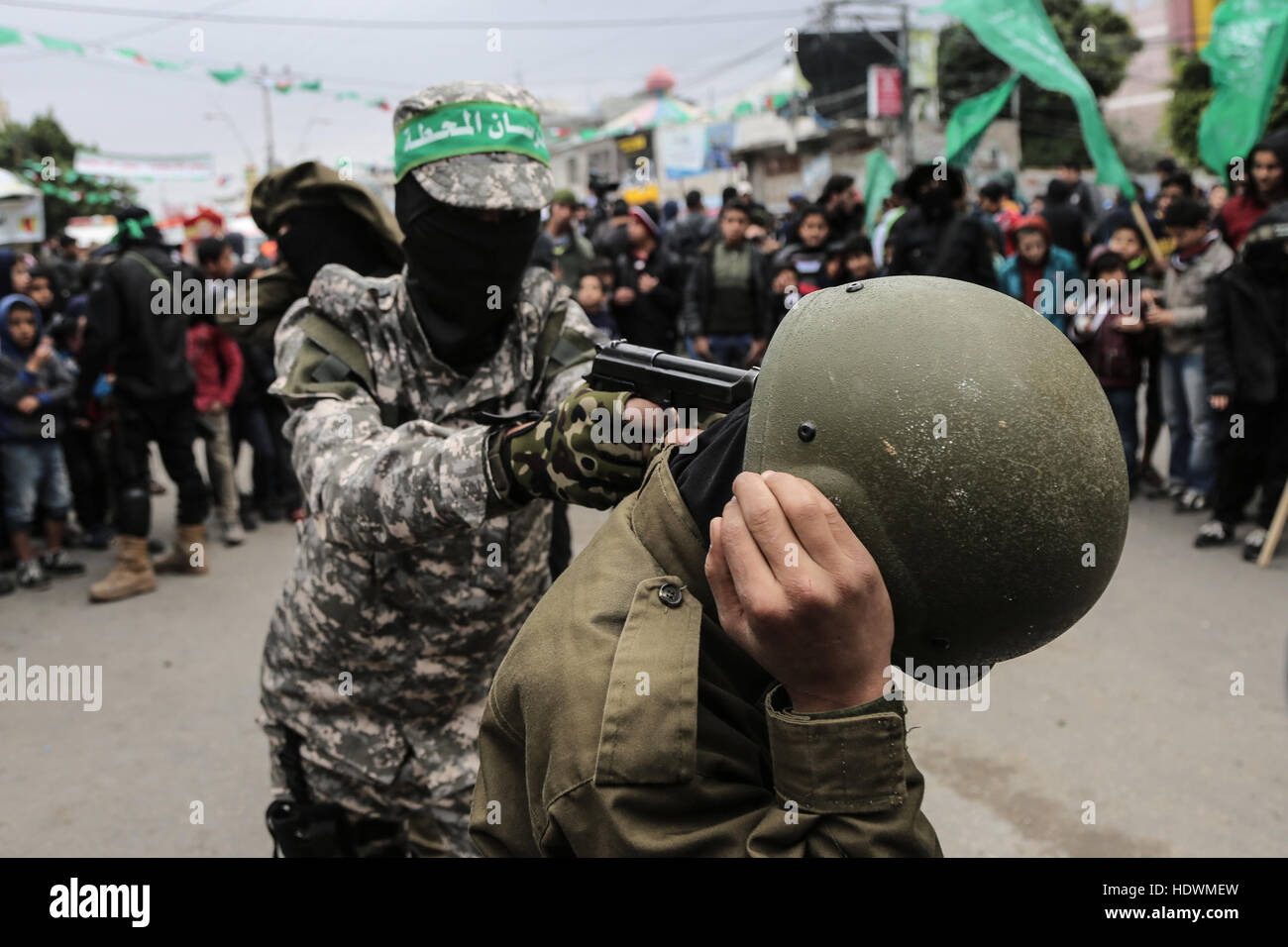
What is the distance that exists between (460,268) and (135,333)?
441 cm

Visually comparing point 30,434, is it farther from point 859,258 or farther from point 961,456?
point 961,456

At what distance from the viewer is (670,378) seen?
131 centimetres

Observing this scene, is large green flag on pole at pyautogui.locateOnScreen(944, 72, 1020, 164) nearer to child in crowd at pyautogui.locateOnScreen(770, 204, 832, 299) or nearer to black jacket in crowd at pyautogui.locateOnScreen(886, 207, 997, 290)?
child in crowd at pyautogui.locateOnScreen(770, 204, 832, 299)

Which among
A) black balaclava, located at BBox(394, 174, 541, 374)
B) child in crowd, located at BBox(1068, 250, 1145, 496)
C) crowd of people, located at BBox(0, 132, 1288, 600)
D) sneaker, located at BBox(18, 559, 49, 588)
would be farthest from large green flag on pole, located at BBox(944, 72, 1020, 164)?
sneaker, located at BBox(18, 559, 49, 588)

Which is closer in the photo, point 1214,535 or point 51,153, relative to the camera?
point 1214,535

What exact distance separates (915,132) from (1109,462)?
26.2 metres

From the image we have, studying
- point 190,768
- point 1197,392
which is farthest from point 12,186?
point 1197,392

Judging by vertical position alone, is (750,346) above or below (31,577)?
above

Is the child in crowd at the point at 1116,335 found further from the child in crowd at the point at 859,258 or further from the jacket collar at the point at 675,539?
the jacket collar at the point at 675,539

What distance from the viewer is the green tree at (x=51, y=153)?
26.1m

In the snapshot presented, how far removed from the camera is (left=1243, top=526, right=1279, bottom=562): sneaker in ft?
16.8

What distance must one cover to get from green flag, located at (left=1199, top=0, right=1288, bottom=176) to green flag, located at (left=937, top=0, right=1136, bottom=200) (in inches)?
25.2

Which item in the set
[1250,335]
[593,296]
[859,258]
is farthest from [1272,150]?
[593,296]
